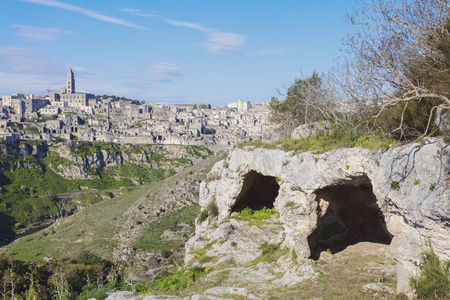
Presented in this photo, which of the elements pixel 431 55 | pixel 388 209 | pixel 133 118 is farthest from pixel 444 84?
pixel 133 118

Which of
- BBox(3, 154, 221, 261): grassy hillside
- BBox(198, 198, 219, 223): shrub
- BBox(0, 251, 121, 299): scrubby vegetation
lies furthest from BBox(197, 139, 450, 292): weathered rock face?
BBox(3, 154, 221, 261): grassy hillside

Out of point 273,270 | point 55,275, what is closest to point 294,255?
point 273,270

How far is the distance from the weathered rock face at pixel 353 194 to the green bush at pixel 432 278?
0.17 metres

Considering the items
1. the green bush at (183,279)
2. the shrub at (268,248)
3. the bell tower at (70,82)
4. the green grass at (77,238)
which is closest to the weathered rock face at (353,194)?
the shrub at (268,248)

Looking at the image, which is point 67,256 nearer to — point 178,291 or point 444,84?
point 178,291

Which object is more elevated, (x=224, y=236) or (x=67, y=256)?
(x=224, y=236)

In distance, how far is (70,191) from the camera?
83.1 m

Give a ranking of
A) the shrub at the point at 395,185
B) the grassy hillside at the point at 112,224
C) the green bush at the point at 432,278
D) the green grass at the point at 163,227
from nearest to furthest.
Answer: the green bush at the point at 432,278, the shrub at the point at 395,185, the green grass at the point at 163,227, the grassy hillside at the point at 112,224

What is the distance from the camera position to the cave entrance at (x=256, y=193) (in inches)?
777

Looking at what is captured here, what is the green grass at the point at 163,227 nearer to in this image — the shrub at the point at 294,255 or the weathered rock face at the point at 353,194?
the weathered rock face at the point at 353,194

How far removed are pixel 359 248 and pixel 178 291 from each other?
6.87 meters

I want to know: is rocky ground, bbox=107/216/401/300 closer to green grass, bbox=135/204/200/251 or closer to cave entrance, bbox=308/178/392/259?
cave entrance, bbox=308/178/392/259

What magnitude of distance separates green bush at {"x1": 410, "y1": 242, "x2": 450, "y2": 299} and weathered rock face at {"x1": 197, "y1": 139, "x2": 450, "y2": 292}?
165mm

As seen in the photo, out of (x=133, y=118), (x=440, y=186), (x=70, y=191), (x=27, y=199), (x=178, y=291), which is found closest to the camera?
(x=440, y=186)
